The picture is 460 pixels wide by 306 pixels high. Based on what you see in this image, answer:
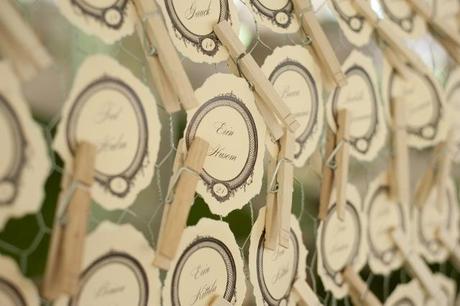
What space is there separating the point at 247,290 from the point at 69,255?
328 mm

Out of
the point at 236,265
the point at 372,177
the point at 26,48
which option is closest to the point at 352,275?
the point at 372,177

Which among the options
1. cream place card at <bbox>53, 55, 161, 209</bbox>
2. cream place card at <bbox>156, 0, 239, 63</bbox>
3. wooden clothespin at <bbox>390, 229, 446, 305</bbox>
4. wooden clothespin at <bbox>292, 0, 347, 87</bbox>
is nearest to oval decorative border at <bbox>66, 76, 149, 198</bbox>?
cream place card at <bbox>53, 55, 161, 209</bbox>

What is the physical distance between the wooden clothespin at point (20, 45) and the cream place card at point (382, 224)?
672mm

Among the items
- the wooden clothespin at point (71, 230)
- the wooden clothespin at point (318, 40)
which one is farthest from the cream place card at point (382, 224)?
the wooden clothespin at point (71, 230)

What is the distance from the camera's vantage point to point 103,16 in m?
0.74

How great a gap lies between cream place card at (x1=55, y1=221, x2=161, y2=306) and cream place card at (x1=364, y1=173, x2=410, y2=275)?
19.2 inches

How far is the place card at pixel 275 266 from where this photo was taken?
0.95 metres

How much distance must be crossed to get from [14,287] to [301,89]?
21.0 inches

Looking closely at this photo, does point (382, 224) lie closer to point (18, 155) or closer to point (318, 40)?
point (318, 40)

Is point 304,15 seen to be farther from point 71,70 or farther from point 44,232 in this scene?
point 44,232

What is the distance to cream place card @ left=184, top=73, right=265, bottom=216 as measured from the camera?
858mm

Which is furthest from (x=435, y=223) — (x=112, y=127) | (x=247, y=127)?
(x=112, y=127)

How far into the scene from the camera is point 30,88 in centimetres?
67

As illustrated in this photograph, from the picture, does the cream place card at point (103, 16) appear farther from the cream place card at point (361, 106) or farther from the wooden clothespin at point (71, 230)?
the cream place card at point (361, 106)
